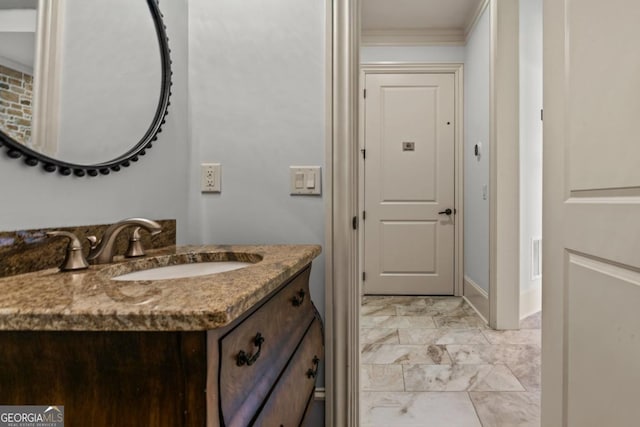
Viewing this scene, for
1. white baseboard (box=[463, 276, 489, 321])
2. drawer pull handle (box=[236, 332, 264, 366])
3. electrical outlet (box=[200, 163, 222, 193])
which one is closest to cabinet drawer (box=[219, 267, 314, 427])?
drawer pull handle (box=[236, 332, 264, 366])

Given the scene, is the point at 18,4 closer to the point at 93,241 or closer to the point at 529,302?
the point at 93,241

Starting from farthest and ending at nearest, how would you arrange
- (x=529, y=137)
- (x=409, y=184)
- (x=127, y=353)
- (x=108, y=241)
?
(x=409, y=184) → (x=529, y=137) → (x=108, y=241) → (x=127, y=353)

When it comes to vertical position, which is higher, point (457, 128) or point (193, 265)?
point (457, 128)

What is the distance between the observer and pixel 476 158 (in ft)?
10.2

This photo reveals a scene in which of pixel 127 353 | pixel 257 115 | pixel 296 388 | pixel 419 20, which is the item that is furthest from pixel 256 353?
pixel 419 20

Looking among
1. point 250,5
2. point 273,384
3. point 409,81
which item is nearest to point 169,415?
point 273,384

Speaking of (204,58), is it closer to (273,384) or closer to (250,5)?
(250,5)

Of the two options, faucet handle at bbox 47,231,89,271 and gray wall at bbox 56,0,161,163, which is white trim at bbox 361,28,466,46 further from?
faucet handle at bbox 47,231,89,271

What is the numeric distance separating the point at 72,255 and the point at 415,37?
3670 millimetres

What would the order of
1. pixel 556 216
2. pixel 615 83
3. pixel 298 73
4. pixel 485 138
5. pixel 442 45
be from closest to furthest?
pixel 615 83 < pixel 556 216 < pixel 298 73 < pixel 485 138 < pixel 442 45

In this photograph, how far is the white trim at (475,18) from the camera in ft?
9.34

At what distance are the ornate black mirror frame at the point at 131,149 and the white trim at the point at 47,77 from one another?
0.11 feet

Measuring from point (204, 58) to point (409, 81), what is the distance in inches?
107

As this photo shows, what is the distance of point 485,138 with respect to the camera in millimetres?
2842
